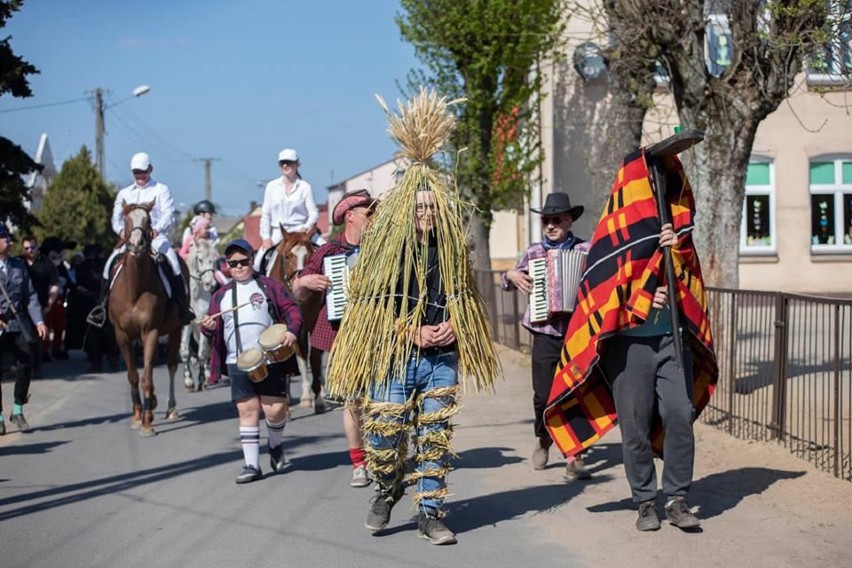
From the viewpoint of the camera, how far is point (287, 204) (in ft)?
47.3

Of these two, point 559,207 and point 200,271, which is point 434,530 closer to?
point 559,207

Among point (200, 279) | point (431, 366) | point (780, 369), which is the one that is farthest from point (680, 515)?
point (200, 279)

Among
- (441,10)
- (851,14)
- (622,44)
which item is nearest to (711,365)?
(851,14)

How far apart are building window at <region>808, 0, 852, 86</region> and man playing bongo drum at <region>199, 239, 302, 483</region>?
5.39 metres

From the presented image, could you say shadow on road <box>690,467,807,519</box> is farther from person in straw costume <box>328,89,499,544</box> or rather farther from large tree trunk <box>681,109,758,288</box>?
large tree trunk <box>681,109,758,288</box>

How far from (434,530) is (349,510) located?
4.06 feet

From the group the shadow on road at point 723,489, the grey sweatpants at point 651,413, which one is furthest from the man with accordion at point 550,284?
the grey sweatpants at point 651,413

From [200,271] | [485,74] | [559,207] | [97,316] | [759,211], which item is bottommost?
[97,316]

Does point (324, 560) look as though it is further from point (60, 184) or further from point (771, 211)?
point (60, 184)

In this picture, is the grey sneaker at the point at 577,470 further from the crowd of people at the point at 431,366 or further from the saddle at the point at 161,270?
the saddle at the point at 161,270

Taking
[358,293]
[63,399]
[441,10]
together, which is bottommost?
[63,399]

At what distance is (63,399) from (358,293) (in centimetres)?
917

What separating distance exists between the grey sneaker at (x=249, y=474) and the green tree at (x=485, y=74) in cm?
1400

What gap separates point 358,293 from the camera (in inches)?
275
